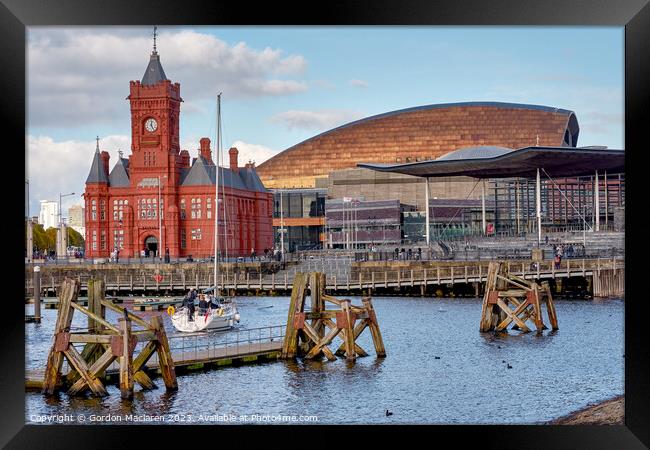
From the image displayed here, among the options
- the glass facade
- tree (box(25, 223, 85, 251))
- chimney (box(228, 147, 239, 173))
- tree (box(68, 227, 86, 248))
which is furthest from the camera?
the glass facade

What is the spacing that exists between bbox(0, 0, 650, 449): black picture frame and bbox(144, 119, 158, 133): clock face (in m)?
35.6

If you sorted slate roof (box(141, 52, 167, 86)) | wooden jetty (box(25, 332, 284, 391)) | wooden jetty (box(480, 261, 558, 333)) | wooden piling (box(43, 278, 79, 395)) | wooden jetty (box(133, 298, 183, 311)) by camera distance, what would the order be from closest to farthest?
wooden piling (box(43, 278, 79, 395)), wooden jetty (box(25, 332, 284, 391)), wooden jetty (box(480, 261, 558, 333)), wooden jetty (box(133, 298, 183, 311)), slate roof (box(141, 52, 167, 86))

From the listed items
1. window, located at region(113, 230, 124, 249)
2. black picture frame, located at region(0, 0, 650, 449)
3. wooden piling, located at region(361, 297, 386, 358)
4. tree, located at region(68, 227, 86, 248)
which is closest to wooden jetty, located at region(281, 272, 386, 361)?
wooden piling, located at region(361, 297, 386, 358)

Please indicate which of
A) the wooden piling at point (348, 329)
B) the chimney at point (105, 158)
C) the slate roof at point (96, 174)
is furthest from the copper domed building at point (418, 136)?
the wooden piling at point (348, 329)

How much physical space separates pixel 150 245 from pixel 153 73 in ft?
42.2

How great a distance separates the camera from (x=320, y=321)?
2481 centimetres

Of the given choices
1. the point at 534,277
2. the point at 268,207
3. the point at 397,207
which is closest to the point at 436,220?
the point at 397,207

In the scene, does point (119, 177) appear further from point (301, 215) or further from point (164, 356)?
point (164, 356)

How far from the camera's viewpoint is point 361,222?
71.9 meters

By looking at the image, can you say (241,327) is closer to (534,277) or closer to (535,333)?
(535,333)

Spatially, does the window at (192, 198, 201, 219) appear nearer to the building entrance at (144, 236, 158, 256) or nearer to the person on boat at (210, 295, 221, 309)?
the building entrance at (144, 236, 158, 256)

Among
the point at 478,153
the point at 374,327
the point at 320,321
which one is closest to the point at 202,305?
the point at 320,321

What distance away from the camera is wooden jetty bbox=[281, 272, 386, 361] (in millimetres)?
23594

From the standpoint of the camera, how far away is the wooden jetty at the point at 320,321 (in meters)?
23.6
